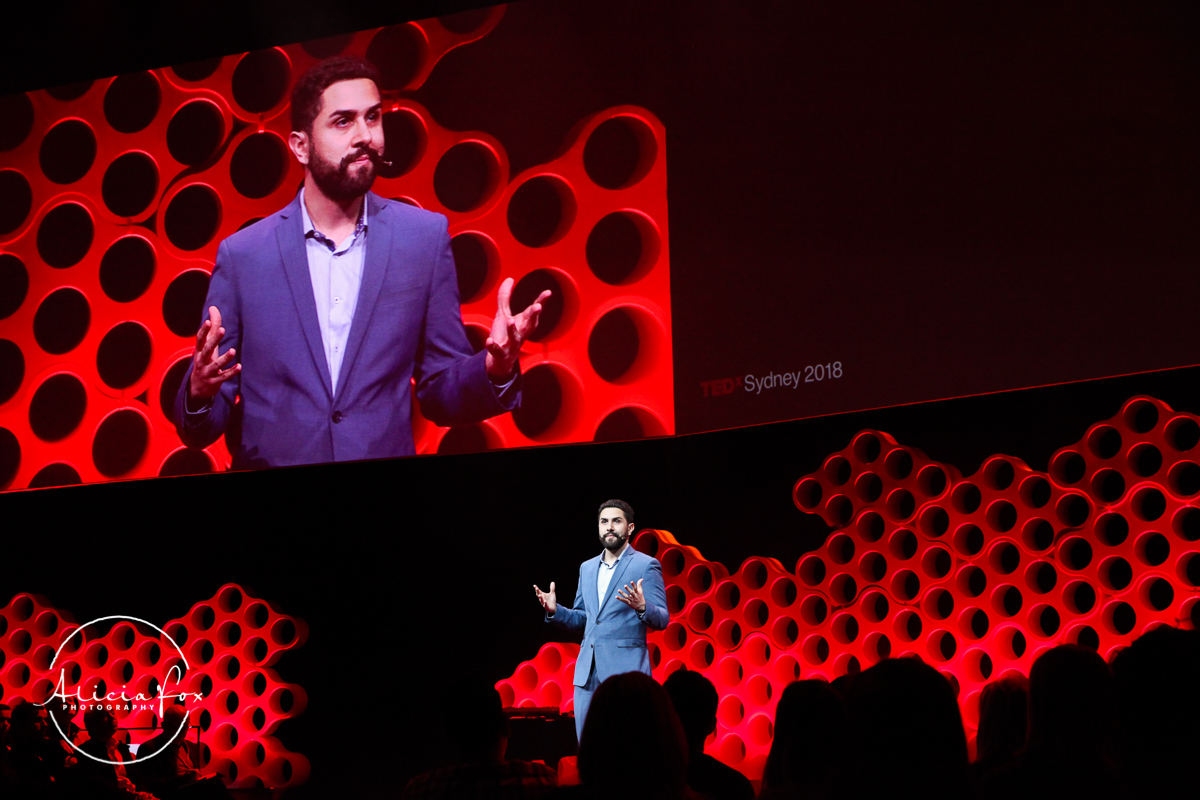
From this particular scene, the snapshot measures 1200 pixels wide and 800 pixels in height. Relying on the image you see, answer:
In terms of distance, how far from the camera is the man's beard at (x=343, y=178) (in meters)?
4.56

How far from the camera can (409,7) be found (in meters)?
4.74

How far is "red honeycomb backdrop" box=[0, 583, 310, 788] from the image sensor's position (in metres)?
5.23

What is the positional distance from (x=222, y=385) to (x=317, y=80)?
1.41m

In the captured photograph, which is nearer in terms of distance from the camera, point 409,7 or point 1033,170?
point 1033,170

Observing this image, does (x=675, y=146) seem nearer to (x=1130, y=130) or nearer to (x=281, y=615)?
(x=1130, y=130)

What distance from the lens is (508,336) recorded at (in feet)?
13.9

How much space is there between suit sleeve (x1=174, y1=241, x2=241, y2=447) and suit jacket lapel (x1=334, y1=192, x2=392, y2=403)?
0.54 m

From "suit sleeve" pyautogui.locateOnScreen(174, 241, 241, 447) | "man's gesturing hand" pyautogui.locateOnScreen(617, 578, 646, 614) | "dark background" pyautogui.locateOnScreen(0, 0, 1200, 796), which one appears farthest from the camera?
"suit sleeve" pyautogui.locateOnScreen(174, 241, 241, 447)

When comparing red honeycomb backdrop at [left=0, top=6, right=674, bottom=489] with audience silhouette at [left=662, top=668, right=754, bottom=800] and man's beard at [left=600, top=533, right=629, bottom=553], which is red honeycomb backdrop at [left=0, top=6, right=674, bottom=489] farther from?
audience silhouette at [left=662, top=668, right=754, bottom=800]

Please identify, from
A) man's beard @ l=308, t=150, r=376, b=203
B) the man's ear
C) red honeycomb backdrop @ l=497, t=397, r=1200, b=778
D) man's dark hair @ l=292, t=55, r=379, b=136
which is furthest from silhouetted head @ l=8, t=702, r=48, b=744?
man's dark hair @ l=292, t=55, r=379, b=136

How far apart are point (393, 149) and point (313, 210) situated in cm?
44

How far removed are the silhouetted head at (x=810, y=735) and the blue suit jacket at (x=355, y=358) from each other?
2850mm

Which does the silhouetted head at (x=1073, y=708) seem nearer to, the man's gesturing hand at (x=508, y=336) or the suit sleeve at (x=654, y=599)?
the suit sleeve at (x=654, y=599)

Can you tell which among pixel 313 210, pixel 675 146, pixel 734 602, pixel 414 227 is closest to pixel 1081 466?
pixel 734 602
